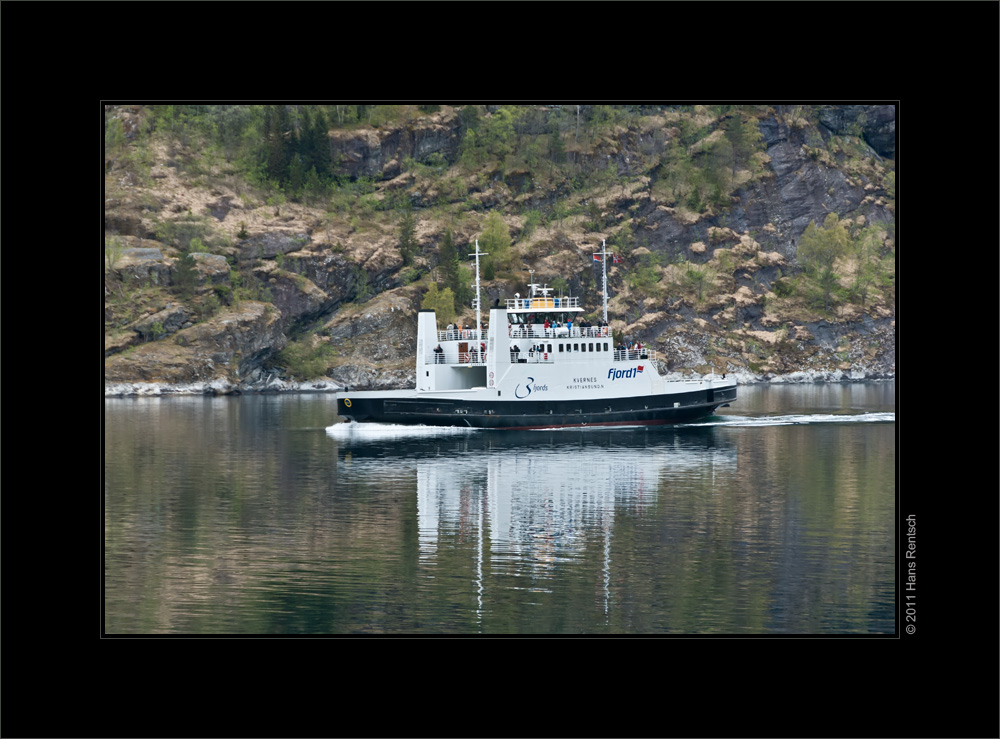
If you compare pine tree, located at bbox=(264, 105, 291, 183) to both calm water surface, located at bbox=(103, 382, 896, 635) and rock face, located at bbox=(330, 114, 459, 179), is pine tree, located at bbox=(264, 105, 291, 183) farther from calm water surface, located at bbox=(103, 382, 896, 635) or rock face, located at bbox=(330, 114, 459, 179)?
calm water surface, located at bbox=(103, 382, 896, 635)

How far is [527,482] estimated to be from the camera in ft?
159

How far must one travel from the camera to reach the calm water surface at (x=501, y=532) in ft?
93.0

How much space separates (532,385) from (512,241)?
2794 inches

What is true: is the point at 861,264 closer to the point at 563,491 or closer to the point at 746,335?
the point at 746,335

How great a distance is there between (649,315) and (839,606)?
335 feet

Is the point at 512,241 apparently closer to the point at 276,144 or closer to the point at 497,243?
the point at 497,243

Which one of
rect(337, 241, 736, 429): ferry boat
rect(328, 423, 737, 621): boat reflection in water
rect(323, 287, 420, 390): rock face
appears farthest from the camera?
rect(323, 287, 420, 390): rock face

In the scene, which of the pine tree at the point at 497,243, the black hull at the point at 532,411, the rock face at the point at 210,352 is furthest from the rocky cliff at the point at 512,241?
the black hull at the point at 532,411

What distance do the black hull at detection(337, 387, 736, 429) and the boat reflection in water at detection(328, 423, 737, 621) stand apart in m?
0.71

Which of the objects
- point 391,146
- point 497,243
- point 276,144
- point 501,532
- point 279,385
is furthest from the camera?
point 391,146

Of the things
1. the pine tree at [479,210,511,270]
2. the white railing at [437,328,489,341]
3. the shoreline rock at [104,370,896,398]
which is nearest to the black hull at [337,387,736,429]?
the white railing at [437,328,489,341]

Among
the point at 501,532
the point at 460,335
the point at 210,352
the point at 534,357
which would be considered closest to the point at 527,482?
the point at 501,532

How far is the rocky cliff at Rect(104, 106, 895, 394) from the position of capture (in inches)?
4729

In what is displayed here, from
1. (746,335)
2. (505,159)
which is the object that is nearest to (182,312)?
(505,159)
